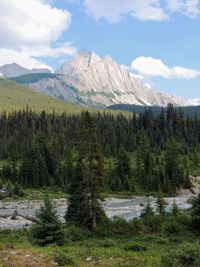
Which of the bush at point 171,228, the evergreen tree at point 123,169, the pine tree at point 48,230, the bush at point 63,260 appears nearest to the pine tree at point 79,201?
the bush at point 171,228

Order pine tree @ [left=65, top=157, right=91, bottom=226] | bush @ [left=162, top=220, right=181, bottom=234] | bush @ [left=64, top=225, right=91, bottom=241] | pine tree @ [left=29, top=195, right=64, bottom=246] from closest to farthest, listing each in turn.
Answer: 1. pine tree @ [left=29, top=195, right=64, bottom=246]
2. bush @ [left=64, top=225, right=91, bottom=241]
3. bush @ [left=162, top=220, right=181, bottom=234]
4. pine tree @ [left=65, top=157, right=91, bottom=226]

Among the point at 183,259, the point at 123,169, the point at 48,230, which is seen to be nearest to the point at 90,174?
the point at 48,230

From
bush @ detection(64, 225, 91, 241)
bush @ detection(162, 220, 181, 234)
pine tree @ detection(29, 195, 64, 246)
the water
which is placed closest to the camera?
pine tree @ detection(29, 195, 64, 246)

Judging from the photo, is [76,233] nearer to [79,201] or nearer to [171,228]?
[79,201]

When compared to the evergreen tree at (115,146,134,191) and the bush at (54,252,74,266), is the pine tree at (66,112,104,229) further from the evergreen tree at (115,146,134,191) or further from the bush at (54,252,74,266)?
the evergreen tree at (115,146,134,191)

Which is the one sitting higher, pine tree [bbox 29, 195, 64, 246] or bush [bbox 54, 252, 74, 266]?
bush [bbox 54, 252, 74, 266]

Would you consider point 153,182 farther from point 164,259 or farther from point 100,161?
point 164,259

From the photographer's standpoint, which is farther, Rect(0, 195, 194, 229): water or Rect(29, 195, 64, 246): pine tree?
Rect(0, 195, 194, 229): water

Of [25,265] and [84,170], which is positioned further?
[84,170]

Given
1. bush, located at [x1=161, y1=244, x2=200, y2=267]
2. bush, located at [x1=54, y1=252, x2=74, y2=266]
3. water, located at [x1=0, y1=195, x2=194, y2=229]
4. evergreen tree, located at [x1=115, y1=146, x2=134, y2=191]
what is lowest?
water, located at [x1=0, y1=195, x2=194, y2=229]

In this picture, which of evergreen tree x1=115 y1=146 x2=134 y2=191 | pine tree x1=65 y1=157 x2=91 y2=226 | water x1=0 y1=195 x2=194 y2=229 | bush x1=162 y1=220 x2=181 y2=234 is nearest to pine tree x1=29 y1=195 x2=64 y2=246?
bush x1=162 y1=220 x2=181 y2=234

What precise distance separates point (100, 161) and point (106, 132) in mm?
141520

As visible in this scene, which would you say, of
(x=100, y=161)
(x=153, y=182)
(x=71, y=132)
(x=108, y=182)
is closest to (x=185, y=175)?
(x=153, y=182)

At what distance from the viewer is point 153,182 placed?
11044cm
